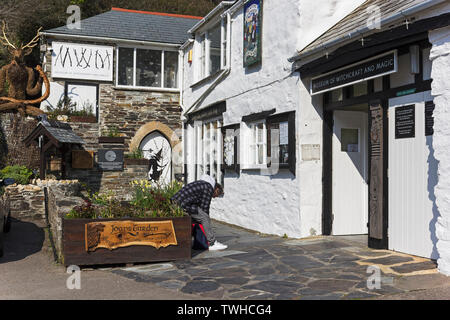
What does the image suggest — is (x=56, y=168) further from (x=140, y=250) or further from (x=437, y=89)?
(x=437, y=89)

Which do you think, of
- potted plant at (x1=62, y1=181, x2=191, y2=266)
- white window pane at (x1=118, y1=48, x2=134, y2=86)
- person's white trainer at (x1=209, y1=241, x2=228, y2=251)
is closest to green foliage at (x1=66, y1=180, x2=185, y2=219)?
potted plant at (x1=62, y1=181, x2=191, y2=266)

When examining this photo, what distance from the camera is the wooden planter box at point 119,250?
6.71m

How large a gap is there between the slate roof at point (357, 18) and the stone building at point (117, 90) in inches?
362

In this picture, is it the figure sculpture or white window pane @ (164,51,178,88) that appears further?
white window pane @ (164,51,178,88)

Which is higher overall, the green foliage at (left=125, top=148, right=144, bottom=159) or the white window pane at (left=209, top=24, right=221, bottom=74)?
the white window pane at (left=209, top=24, right=221, bottom=74)

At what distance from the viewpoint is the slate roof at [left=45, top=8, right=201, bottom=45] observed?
56.1ft

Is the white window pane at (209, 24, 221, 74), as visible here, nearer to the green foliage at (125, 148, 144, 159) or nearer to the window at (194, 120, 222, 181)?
the window at (194, 120, 222, 181)

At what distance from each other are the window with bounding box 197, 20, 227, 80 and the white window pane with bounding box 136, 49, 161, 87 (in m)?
3.22

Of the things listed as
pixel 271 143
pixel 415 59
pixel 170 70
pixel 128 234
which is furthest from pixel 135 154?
pixel 415 59

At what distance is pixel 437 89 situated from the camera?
5891 mm

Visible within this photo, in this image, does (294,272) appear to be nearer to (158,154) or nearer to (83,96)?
(158,154)

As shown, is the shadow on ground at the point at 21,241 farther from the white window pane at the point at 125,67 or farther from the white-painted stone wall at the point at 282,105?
the white window pane at the point at 125,67

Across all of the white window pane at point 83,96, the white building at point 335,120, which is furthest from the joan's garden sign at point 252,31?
the white window pane at point 83,96

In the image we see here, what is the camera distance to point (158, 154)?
17.6 metres
